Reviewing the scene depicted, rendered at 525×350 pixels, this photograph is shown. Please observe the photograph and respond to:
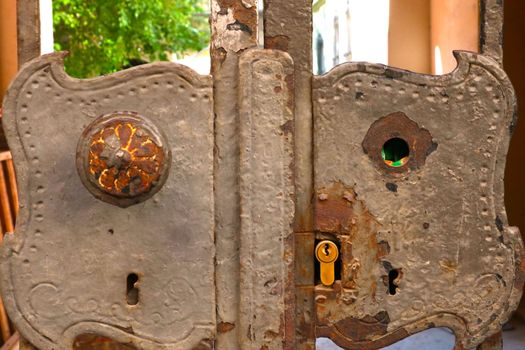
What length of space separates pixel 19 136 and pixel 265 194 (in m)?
0.89

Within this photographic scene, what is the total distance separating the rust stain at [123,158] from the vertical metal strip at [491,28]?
4.15 feet

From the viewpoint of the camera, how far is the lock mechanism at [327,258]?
2607 millimetres

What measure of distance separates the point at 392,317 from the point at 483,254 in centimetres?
42

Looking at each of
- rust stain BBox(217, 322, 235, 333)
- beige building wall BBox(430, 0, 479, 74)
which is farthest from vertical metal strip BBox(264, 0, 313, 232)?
beige building wall BBox(430, 0, 479, 74)

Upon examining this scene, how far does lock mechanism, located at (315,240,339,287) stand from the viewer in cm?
261

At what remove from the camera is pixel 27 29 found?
8.39 ft

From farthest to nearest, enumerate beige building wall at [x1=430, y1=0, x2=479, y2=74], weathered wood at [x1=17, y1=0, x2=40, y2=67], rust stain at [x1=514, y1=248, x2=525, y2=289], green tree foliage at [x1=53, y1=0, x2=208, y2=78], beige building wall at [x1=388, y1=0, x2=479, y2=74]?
1. green tree foliage at [x1=53, y1=0, x2=208, y2=78]
2. beige building wall at [x1=388, y1=0, x2=479, y2=74]
3. beige building wall at [x1=430, y1=0, x2=479, y2=74]
4. rust stain at [x1=514, y1=248, x2=525, y2=289]
5. weathered wood at [x1=17, y1=0, x2=40, y2=67]

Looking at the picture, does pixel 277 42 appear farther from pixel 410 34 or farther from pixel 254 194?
pixel 410 34

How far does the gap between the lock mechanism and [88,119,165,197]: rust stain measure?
0.66 m

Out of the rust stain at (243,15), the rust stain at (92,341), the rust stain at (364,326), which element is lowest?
the rust stain at (92,341)

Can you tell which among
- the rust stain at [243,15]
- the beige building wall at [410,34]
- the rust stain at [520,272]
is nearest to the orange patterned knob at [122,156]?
the rust stain at [243,15]

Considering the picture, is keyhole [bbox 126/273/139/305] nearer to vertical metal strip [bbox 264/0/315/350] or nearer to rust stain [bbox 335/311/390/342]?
vertical metal strip [bbox 264/0/315/350]

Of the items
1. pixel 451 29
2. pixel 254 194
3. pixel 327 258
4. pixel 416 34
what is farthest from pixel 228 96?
pixel 416 34

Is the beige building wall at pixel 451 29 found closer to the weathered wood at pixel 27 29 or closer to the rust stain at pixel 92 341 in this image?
the weathered wood at pixel 27 29
